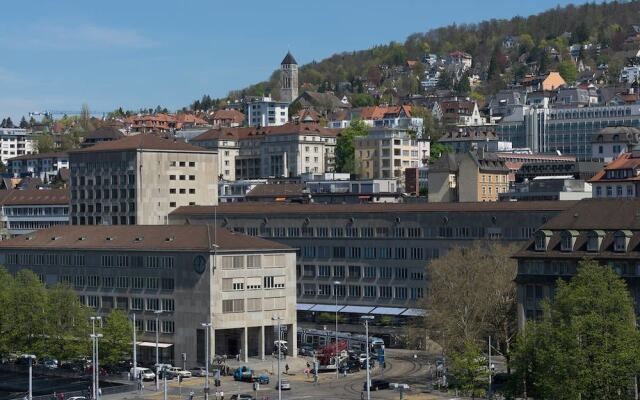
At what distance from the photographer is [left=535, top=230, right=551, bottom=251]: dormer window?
125188 millimetres

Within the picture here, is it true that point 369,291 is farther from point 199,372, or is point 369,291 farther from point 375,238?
point 199,372

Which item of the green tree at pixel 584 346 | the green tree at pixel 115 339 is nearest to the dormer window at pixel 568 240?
the green tree at pixel 584 346

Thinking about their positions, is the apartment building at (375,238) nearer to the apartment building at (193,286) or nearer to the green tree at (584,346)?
the apartment building at (193,286)

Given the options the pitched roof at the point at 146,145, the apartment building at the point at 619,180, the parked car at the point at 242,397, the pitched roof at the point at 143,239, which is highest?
the pitched roof at the point at 146,145

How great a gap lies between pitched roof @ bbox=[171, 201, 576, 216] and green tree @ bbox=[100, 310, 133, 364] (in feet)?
131

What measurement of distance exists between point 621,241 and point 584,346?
26.4m

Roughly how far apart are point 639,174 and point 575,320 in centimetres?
9137

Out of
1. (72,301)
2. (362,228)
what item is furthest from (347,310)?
(72,301)

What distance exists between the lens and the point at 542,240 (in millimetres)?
125688

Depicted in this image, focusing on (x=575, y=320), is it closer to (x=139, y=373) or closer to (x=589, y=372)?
(x=589, y=372)

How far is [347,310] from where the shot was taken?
167 m

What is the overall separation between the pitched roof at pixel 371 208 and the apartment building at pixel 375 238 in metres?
0.12

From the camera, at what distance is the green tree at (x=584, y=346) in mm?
93562

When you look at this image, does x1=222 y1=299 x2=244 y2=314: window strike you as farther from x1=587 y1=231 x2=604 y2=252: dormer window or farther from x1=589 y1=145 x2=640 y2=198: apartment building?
x1=589 y1=145 x2=640 y2=198: apartment building
